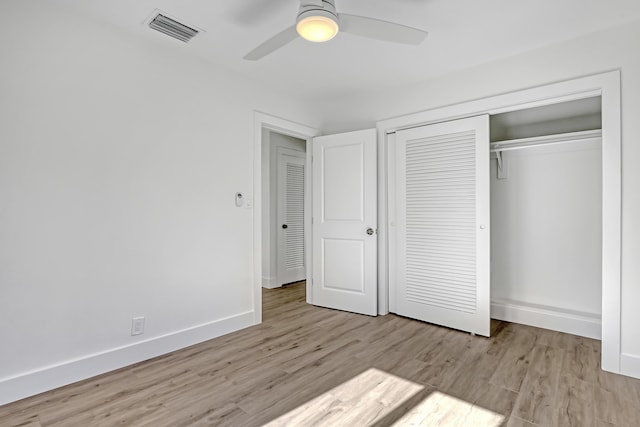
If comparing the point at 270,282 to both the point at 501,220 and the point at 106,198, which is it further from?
the point at 501,220

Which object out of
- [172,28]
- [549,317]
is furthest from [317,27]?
[549,317]

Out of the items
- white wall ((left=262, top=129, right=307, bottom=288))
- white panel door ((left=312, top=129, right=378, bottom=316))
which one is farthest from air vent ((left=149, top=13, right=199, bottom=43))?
white wall ((left=262, top=129, right=307, bottom=288))

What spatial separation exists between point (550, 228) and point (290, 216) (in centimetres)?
341

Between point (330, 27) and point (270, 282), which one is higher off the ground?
point (330, 27)

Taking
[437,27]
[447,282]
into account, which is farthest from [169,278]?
[437,27]

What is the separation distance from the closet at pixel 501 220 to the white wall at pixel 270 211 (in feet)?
6.67

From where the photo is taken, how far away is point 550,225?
3398mm

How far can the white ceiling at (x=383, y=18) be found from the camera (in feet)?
7.11

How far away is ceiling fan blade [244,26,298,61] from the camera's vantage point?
1.98 metres

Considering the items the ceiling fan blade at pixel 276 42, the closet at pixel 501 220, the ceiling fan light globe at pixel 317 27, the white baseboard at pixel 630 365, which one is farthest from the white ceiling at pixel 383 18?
the white baseboard at pixel 630 365

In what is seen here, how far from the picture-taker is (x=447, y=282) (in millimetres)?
3279

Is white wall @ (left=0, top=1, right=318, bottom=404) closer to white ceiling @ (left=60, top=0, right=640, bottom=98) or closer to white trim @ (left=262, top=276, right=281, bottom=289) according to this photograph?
white ceiling @ (left=60, top=0, right=640, bottom=98)

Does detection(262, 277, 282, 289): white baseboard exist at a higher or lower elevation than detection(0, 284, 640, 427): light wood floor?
higher

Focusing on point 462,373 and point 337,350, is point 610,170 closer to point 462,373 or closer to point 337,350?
point 462,373
